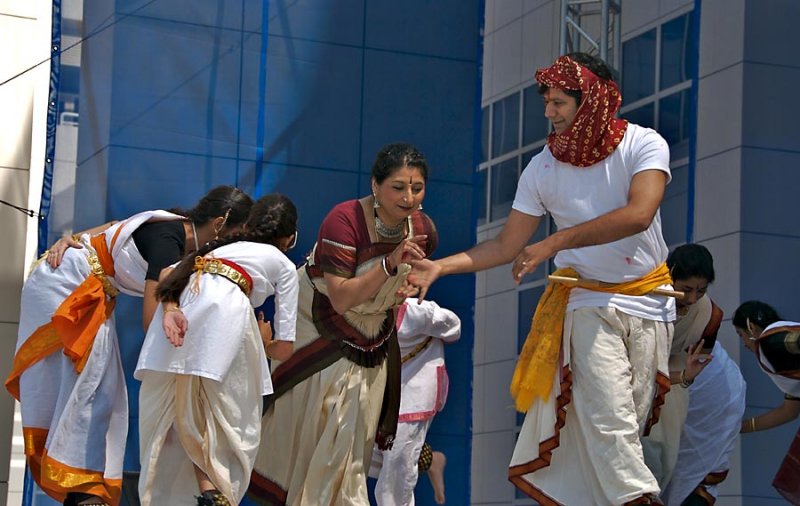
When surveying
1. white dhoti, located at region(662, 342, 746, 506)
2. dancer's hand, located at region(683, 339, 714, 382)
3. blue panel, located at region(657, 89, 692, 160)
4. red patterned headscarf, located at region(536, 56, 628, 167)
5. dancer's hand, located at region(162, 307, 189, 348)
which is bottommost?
white dhoti, located at region(662, 342, 746, 506)

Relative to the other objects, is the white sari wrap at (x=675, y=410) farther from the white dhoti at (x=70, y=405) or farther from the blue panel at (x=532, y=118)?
the blue panel at (x=532, y=118)

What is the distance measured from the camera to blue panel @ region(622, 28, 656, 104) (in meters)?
8.38

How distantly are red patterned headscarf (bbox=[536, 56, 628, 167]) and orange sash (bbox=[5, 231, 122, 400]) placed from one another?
1.76m

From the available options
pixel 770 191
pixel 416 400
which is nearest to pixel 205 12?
pixel 416 400

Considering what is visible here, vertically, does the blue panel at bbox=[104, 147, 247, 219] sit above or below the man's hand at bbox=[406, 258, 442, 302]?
above

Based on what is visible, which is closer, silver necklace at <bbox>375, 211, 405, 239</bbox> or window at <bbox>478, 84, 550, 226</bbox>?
silver necklace at <bbox>375, 211, 405, 239</bbox>

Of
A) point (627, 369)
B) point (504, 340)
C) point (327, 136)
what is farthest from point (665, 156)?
point (504, 340)

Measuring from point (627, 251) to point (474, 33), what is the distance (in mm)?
2581

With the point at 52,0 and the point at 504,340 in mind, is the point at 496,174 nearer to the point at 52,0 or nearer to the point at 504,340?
the point at 504,340

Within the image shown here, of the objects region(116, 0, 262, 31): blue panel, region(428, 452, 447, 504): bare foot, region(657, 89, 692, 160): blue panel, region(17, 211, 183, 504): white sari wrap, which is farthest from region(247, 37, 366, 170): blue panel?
region(657, 89, 692, 160): blue panel

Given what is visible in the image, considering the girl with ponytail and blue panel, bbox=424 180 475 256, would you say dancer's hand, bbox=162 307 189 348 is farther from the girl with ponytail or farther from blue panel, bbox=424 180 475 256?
blue panel, bbox=424 180 475 256

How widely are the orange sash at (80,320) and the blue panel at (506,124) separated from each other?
18.0ft

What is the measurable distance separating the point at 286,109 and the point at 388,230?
1.82 m

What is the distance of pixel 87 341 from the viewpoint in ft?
18.7
